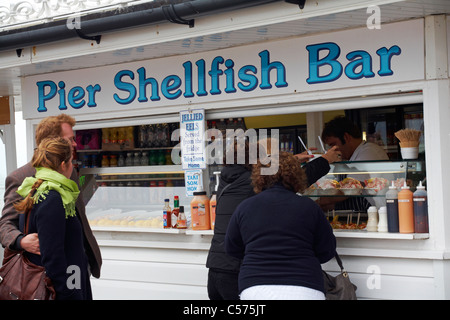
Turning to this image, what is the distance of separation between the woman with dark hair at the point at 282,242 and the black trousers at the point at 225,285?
2.12 feet

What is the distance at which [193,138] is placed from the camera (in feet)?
20.6

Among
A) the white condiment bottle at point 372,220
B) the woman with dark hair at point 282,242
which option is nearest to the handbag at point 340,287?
the white condiment bottle at point 372,220

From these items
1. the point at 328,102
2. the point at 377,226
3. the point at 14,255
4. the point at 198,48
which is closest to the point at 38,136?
the point at 14,255

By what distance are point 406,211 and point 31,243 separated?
3.06 meters

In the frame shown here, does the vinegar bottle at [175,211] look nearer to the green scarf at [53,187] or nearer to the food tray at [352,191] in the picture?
the food tray at [352,191]

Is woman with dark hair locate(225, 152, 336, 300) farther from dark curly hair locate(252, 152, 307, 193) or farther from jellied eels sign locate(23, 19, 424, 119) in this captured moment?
jellied eels sign locate(23, 19, 424, 119)

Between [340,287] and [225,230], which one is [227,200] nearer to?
[225,230]

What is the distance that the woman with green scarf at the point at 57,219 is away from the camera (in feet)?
11.8

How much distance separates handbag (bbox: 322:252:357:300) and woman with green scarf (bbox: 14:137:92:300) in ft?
6.59

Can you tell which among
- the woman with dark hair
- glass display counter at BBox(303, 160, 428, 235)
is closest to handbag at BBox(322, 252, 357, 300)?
glass display counter at BBox(303, 160, 428, 235)

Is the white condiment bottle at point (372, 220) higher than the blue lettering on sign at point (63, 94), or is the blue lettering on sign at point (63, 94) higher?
the blue lettering on sign at point (63, 94)

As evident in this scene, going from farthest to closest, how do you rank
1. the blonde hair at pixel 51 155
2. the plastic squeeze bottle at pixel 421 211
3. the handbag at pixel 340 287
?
the plastic squeeze bottle at pixel 421 211
the handbag at pixel 340 287
the blonde hair at pixel 51 155

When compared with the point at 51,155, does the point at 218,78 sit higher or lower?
higher

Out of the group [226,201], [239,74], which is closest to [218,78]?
[239,74]
